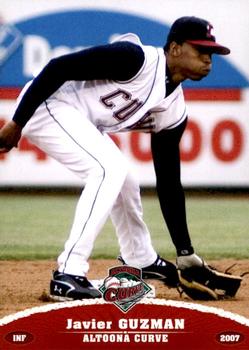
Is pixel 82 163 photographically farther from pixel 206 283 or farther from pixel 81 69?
pixel 206 283

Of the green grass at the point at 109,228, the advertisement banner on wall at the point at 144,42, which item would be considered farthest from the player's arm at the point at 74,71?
the advertisement banner on wall at the point at 144,42

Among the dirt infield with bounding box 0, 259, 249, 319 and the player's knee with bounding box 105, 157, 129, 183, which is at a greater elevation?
the player's knee with bounding box 105, 157, 129, 183

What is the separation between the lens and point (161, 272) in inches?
135

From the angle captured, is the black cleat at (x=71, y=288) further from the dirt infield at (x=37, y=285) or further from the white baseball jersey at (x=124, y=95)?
the white baseball jersey at (x=124, y=95)

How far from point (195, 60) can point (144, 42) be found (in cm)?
328

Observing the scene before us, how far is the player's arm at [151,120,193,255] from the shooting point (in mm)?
3385

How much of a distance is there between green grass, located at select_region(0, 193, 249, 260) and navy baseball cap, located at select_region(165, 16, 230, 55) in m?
1.44

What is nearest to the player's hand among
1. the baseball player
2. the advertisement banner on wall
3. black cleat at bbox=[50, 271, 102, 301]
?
the baseball player

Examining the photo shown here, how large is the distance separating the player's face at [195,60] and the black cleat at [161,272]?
669 millimetres

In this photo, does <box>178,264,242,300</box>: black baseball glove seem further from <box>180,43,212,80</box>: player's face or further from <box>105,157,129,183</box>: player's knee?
<box>180,43,212,80</box>: player's face

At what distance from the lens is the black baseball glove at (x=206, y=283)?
10.8 feet

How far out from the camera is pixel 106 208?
3.03m

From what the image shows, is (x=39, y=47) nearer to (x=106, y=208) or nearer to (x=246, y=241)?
(x=246, y=241)

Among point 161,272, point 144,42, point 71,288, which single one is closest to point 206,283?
point 161,272
